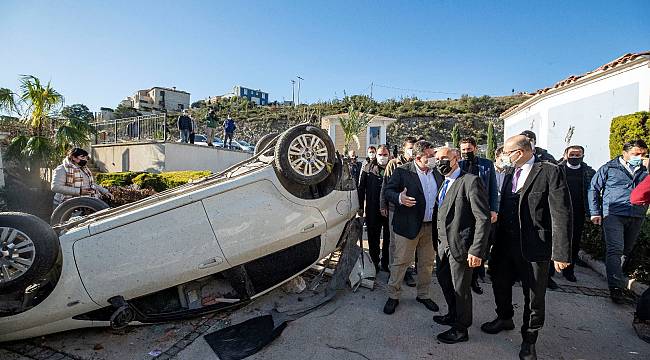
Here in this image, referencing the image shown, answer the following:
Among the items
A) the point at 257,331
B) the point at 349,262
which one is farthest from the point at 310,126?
the point at 257,331

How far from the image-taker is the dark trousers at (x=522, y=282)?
2660 millimetres

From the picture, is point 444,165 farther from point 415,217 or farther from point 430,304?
point 430,304

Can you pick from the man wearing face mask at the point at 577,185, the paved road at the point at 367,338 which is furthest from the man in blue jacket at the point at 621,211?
the man wearing face mask at the point at 577,185

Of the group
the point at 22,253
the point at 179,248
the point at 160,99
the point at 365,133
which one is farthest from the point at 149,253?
the point at 160,99

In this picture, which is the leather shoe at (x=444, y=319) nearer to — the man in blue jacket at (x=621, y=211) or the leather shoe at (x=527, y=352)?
the leather shoe at (x=527, y=352)

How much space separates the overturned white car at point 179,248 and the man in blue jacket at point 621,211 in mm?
2903

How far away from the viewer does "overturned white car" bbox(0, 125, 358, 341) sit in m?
2.67

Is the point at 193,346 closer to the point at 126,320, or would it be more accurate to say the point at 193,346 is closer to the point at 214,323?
the point at 214,323

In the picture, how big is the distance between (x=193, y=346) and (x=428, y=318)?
2.12 meters

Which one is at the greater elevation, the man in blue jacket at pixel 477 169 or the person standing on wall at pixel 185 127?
the person standing on wall at pixel 185 127

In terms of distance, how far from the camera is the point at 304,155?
336cm

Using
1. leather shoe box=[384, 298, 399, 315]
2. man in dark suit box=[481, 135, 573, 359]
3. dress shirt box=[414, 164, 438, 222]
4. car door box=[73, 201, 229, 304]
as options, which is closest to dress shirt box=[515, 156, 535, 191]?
man in dark suit box=[481, 135, 573, 359]

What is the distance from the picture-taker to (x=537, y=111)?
39.1ft

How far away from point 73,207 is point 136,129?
11038 millimetres
